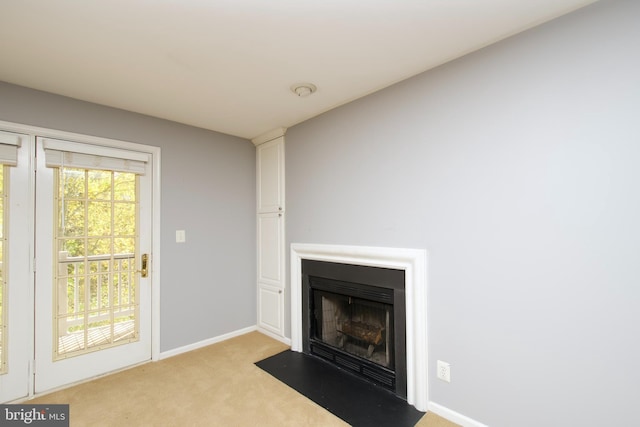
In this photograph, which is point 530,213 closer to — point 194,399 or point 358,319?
point 358,319

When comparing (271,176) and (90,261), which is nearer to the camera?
(90,261)

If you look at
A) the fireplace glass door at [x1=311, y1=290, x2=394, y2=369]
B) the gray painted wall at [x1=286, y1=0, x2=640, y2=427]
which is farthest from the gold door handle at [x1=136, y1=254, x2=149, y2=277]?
the gray painted wall at [x1=286, y1=0, x2=640, y2=427]

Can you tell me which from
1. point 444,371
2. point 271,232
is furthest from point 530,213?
point 271,232

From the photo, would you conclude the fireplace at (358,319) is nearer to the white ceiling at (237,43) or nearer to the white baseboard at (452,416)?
the white baseboard at (452,416)

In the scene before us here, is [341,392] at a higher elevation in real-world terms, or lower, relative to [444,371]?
lower

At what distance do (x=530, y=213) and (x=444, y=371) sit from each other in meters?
1.14

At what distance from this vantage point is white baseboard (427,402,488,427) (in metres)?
1.82

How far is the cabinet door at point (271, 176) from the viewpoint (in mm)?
3232

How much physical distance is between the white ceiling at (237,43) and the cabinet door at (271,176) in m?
0.86

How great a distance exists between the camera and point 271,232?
335 cm

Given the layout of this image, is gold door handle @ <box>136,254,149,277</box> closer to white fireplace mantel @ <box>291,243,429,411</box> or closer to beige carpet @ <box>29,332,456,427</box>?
beige carpet @ <box>29,332,456,427</box>

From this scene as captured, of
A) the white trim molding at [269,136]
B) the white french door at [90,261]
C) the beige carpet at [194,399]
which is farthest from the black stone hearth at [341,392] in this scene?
the white trim molding at [269,136]

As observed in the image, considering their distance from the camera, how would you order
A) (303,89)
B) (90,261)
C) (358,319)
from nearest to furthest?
1. (303,89)
2. (90,261)
3. (358,319)

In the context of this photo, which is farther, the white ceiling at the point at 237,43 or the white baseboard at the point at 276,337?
the white baseboard at the point at 276,337
